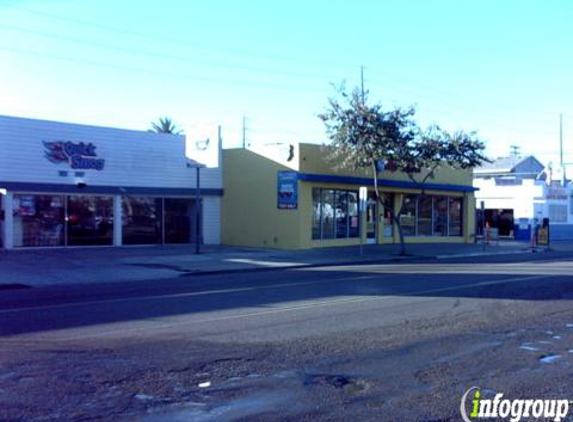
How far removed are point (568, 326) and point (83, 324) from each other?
7.83 metres

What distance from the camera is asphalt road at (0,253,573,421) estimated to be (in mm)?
6551

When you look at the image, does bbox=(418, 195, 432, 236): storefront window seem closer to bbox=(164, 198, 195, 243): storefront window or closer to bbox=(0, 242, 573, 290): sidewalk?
bbox=(0, 242, 573, 290): sidewalk

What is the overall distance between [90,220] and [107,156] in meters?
2.89

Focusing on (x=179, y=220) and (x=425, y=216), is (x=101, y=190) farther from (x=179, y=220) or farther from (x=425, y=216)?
(x=425, y=216)

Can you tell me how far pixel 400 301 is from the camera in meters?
13.8

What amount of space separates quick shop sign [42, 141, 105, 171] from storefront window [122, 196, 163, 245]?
7.30 feet

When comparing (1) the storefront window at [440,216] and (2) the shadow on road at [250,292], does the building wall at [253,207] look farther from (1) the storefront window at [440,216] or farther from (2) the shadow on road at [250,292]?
(1) the storefront window at [440,216]

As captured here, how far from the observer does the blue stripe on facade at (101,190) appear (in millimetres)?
26938

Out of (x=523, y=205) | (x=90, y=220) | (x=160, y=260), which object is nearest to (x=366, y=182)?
(x=160, y=260)

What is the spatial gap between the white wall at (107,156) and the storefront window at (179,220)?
0.98 meters

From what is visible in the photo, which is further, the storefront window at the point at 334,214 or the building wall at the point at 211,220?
the building wall at the point at 211,220

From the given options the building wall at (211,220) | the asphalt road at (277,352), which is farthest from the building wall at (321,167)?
the asphalt road at (277,352)

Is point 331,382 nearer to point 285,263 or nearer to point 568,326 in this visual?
point 568,326

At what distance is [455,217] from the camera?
1558 inches
